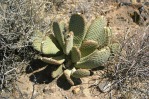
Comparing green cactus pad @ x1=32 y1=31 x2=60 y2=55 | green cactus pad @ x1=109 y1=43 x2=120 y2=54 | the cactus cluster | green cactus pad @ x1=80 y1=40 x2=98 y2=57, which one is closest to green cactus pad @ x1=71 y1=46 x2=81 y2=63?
the cactus cluster

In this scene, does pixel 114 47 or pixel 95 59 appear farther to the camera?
pixel 114 47

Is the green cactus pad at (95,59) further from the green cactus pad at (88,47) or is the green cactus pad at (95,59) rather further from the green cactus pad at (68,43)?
the green cactus pad at (68,43)

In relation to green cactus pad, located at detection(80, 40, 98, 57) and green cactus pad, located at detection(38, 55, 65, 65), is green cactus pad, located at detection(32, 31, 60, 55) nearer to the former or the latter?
green cactus pad, located at detection(38, 55, 65, 65)

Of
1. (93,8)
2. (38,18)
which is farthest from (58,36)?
(93,8)

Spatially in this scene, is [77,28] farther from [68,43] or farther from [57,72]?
[57,72]

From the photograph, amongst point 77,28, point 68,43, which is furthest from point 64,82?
point 77,28

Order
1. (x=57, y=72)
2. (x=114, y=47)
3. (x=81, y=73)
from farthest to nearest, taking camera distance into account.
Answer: (x=114, y=47), (x=57, y=72), (x=81, y=73)
